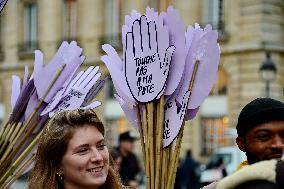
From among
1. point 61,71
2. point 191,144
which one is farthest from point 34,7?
point 61,71

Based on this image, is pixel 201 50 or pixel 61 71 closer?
pixel 201 50

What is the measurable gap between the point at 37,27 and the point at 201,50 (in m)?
28.4

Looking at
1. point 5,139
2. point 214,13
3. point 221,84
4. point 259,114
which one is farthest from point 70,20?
→ point 259,114

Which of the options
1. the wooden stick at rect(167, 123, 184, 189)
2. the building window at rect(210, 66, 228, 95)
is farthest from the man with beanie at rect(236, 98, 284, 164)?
the building window at rect(210, 66, 228, 95)

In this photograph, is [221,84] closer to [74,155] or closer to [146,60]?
[146,60]

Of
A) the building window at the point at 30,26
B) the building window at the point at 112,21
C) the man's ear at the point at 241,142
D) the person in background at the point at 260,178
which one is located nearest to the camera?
the person in background at the point at 260,178

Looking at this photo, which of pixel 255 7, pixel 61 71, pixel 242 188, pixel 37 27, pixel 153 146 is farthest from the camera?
pixel 37 27

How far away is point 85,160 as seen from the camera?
302 centimetres

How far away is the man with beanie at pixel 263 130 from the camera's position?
2.96 m

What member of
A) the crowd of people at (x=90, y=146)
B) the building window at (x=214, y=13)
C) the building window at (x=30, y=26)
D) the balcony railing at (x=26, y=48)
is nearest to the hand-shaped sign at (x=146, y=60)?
the crowd of people at (x=90, y=146)

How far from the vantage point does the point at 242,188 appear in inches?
66.6

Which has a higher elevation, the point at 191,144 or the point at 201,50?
the point at 191,144

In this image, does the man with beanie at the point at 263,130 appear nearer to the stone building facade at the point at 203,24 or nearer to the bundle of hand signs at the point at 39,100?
A: the bundle of hand signs at the point at 39,100

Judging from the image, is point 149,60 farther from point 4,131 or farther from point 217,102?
point 217,102
